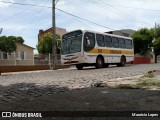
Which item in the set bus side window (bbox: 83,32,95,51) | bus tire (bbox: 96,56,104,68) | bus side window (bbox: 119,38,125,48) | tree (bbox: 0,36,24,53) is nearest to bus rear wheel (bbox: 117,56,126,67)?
bus side window (bbox: 119,38,125,48)

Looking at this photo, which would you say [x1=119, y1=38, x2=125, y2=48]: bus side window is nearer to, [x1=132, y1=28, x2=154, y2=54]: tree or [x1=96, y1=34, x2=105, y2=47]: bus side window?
[x1=96, y1=34, x2=105, y2=47]: bus side window

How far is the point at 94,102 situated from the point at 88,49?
56.3 ft

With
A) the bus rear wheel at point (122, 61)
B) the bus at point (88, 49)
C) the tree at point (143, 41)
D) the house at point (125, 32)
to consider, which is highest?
the house at point (125, 32)

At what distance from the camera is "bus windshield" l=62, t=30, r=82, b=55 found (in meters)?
22.9

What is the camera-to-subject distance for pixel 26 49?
40156mm

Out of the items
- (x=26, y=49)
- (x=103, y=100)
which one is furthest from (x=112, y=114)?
(x=26, y=49)

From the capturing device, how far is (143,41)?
2441 inches

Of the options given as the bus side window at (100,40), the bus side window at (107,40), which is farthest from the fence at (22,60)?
the bus side window at (100,40)

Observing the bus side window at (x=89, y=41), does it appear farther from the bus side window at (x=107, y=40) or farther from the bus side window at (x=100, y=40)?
the bus side window at (x=107, y=40)

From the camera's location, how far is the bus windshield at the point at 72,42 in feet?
75.0

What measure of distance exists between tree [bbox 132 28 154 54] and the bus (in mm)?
36109

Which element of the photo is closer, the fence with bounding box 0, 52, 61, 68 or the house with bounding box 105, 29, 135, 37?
the fence with bounding box 0, 52, 61, 68

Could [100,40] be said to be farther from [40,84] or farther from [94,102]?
[94,102]

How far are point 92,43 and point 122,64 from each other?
6.26 meters
